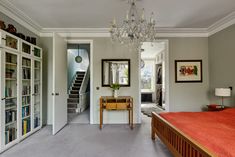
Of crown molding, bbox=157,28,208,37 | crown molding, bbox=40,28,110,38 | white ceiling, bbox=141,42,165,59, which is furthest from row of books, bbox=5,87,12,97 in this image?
white ceiling, bbox=141,42,165,59

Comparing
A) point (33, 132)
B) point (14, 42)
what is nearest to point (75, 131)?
point (33, 132)

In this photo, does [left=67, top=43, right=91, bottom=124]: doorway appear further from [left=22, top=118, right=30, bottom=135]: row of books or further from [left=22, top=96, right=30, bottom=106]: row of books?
[left=22, top=96, right=30, bottom=106]: row of books

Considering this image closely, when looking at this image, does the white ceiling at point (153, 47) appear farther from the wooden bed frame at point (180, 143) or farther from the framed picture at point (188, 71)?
the wooden bed frame at point (180, 143)

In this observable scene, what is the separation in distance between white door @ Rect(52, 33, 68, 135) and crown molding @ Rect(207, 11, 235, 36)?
390 cm

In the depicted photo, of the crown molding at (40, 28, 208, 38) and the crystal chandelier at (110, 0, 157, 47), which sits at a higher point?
the crown molding at (40, 28, 208, 38)

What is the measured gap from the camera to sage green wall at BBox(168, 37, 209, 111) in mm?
4570

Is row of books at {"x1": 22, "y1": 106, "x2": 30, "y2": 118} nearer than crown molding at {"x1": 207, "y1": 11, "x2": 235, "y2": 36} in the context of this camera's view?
Yes

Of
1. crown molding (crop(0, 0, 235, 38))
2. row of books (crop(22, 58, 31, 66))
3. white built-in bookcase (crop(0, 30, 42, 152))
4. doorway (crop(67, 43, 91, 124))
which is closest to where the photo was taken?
white built-in bookcase (crop(0, 30, 42, 152))

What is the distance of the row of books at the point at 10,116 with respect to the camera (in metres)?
2.87

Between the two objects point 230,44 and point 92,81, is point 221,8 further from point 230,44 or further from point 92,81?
point 92,81

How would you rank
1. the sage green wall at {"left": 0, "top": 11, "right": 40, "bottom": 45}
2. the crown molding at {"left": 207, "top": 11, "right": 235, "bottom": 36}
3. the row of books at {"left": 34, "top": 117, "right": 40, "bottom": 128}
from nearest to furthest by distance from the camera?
1. the sage green wall at {"left": 0, "top": 11, "right": 40, "bottom": 45}
2. the crown molding at {"left": 207, "top": 11, "right": 235, "bottom": 36}
3. the row of books at {"left": 34, "top": 117, "right": 40, "bottom": 128}

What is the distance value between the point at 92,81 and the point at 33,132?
1866 mm

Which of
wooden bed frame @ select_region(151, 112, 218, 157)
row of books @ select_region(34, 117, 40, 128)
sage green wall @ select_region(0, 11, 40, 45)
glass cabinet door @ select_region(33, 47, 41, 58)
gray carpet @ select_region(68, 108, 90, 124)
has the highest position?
sage green wall @ select_region(0, 11, 40, 45)

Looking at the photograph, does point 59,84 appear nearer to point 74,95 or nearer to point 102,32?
point 102,32
